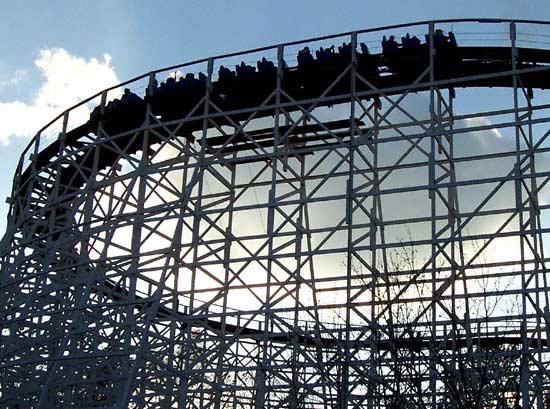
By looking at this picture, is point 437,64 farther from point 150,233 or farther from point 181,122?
point 150,233

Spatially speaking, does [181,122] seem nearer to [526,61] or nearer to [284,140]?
[284,140]

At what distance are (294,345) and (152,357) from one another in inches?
98.5

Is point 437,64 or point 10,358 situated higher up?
point 437,64

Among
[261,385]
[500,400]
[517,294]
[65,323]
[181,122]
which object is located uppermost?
[181,122]

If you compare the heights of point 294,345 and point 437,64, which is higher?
point 437,64

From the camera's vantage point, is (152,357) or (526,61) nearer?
(152,357)

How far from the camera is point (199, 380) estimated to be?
16.7 m

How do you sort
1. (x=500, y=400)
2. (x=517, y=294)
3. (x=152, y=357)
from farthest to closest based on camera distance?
1. (x=152, y=357)
2. (x=517, y=294)
3. (x=500, y=400)

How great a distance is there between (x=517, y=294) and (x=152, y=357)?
6.07 m

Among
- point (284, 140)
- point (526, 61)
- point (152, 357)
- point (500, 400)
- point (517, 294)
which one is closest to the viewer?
point (500, 400)

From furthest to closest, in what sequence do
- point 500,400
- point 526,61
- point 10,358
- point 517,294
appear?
point 10,358 → point 526,61 → point 517,294 → point 500,400

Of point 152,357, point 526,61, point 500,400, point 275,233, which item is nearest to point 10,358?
point 152,357

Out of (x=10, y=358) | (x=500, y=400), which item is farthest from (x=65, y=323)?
(x=500, y=400)

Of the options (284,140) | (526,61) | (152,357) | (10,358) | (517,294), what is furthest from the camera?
(10,358)
